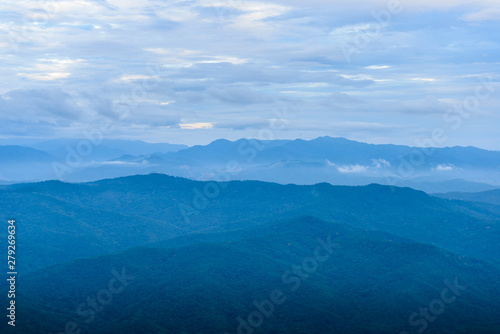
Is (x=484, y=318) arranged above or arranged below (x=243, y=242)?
below

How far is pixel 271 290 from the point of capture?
440 ft

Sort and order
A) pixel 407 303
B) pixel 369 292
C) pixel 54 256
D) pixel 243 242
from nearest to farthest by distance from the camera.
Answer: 1. pixel 407 303
2. pixel 369 292
3. pixel 243 242
4. pixel 54 256

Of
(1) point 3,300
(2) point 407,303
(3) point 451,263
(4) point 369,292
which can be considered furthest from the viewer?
(3) point 451,263

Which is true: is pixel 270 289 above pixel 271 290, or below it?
above

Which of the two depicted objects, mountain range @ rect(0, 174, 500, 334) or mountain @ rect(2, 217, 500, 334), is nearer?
mountain @ rect(2, 217, 500, 334)

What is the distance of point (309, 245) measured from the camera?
7313 inches

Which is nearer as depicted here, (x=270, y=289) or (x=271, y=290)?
(x=271, y=290)

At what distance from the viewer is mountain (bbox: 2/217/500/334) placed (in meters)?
113

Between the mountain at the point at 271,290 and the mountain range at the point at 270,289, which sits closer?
the mountain at the point at 271,290

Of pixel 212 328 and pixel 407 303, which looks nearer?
pixel 212 328

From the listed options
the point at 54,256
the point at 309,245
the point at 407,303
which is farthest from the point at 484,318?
the point at 54,256

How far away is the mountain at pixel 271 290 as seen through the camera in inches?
4441

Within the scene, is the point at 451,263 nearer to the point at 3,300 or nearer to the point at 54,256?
the point at 3,300

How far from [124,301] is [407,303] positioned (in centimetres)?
7044
